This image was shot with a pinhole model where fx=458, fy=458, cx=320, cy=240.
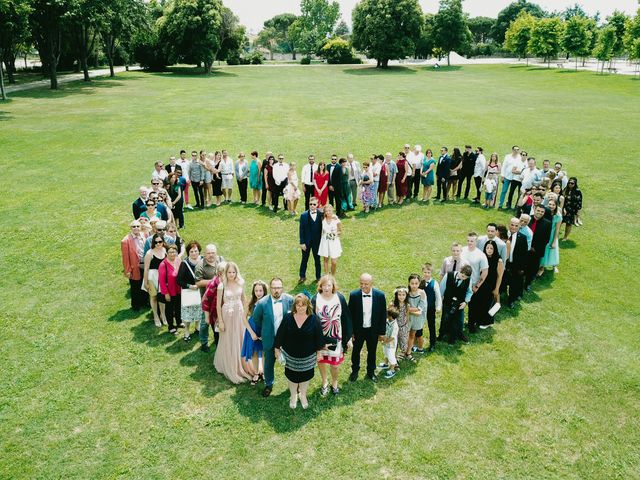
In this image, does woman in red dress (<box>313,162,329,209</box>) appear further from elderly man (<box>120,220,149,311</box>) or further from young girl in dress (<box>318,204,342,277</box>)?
elderly man (<box>120,220,149,311</box>)

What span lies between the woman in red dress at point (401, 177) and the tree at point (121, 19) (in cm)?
3733

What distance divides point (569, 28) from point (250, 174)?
68.4 metres

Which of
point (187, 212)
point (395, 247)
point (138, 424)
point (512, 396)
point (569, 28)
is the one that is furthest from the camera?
point (569, 28)

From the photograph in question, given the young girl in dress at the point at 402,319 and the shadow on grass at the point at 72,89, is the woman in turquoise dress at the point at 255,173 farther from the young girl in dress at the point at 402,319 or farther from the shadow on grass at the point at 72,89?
the shadow on grass at the point at 72,89

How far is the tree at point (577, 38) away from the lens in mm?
64875

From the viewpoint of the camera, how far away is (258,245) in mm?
13133

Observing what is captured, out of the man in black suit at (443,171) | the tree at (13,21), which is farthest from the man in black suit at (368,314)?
the tree at (13,21)

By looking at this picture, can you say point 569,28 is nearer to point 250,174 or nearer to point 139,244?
point 250,174

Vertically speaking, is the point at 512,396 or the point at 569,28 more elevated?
the point at 569,28

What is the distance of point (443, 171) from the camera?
53.6ft

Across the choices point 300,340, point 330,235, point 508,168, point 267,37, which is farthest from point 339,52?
point 267,37

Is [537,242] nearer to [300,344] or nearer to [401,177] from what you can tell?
[401,177]

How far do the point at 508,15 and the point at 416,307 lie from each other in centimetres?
14061

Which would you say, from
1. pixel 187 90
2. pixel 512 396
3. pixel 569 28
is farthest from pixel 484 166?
pixel 569 28
